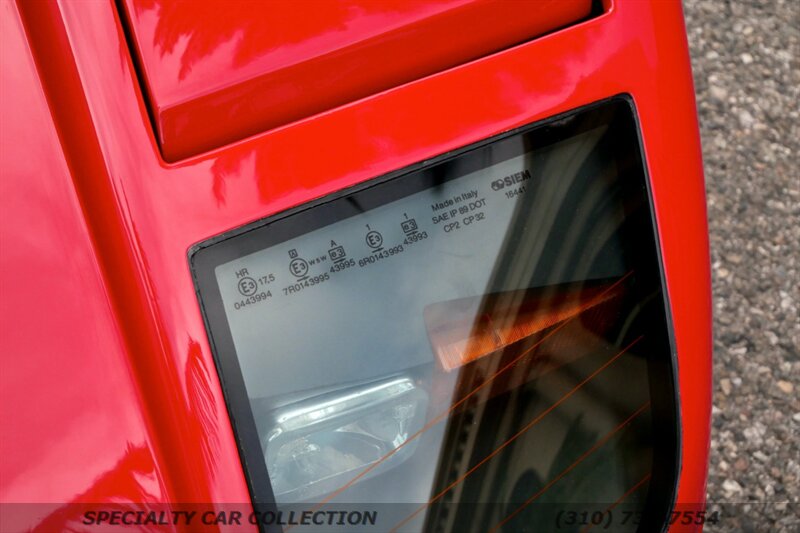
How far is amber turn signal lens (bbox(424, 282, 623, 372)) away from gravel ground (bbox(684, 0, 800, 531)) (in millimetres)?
1420

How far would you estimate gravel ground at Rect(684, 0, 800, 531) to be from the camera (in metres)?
2.47

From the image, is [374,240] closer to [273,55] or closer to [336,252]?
[336,252]

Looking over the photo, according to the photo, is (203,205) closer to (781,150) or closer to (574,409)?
(574,409)

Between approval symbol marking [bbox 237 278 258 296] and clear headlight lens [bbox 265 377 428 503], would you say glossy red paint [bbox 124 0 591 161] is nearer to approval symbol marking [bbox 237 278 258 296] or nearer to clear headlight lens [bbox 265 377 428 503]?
approval symbol marking [bbox 237 278 258 296]

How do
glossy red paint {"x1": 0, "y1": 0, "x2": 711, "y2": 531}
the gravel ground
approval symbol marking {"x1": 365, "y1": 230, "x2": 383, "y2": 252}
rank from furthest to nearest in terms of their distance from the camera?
the gravel ground
approval symbol marking {"x1": 365, "y1": 230, "x2": 383, "y2": 252}
glossy red paint {"x1": 0, "y1": 0, "x2": 711, "y2": 531}

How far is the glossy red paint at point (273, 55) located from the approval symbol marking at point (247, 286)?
0.65ft

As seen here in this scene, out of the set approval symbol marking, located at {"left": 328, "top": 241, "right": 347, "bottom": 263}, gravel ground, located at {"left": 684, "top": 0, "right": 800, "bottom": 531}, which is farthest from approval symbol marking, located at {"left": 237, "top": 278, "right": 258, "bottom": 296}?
gravel ground, located at {"left": 684, "top": 0, "right": 800, "bottom": 531}

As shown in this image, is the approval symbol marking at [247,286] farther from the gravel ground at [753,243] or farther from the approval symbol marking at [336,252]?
the gravel ground at [753,243]

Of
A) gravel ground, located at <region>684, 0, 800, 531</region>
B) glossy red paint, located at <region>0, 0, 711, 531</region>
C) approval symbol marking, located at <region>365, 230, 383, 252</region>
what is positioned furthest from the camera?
gravel ground, located at <region>684, 0, 800, 531</region>

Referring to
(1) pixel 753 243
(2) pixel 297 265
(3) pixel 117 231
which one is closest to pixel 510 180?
(2) pixel 297 265

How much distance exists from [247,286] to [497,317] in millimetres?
406

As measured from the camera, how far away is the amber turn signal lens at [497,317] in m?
1.26

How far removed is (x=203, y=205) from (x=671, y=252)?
2.45 feet

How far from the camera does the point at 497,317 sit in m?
1.29
